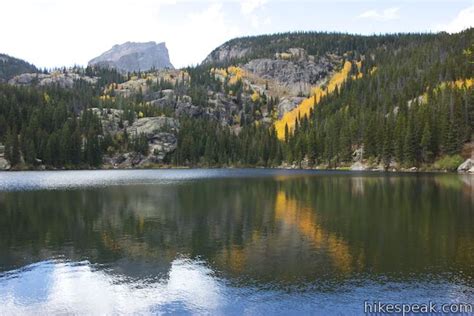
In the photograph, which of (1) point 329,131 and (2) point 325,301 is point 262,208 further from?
(1) point 329,131

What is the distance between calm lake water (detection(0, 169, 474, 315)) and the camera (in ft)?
68.6

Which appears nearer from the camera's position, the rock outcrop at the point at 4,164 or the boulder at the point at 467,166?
the boulder at the point at 467,166

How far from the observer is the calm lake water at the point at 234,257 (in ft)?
68.6

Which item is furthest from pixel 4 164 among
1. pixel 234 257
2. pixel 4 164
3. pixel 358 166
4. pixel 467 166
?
pixel 234 257

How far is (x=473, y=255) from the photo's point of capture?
27812 millimetres

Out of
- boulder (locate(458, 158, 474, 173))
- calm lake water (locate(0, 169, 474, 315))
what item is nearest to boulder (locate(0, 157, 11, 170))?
calm lake water (locate(0, 169, 474, 315))

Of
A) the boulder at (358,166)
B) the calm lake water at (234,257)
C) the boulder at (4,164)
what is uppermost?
the boulder at (4,164)

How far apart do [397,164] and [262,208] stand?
95833 millimetres

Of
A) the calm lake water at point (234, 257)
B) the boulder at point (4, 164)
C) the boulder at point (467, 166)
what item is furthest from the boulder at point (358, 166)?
the boulder at point (4, 164)

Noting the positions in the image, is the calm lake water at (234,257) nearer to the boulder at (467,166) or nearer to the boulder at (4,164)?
the boulder at (467,166)


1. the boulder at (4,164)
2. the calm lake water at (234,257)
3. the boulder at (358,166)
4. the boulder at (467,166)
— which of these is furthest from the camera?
the boulder at (4,164)

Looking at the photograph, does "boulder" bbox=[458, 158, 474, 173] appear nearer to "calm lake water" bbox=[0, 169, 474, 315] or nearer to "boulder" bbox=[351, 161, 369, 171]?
"boulder" bbox=[351, 161, 369, 171]

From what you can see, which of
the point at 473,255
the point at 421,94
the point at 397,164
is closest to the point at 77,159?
the point at 397,164

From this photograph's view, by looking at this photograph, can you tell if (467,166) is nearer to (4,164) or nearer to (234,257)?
(234,257)
